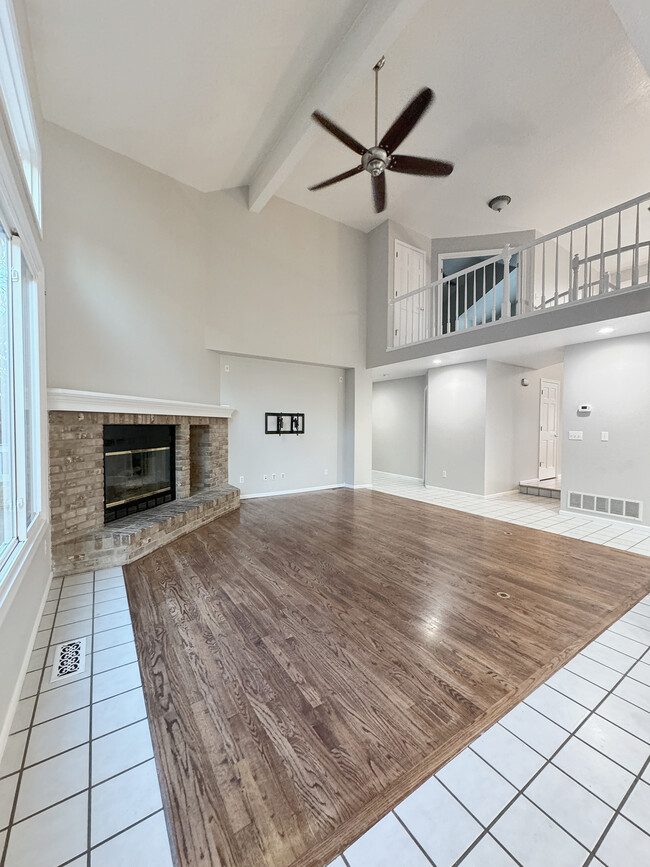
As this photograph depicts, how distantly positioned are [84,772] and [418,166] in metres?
5.06

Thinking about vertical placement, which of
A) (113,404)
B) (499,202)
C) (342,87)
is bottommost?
(113,404)

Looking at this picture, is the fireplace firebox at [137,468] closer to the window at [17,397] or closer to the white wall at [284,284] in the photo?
the window at [17,397]

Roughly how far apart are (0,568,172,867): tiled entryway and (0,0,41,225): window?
2.87 meters

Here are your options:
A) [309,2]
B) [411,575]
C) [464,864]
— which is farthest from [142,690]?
[309,2]

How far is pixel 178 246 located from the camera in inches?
186

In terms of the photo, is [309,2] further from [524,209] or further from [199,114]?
[524,209]

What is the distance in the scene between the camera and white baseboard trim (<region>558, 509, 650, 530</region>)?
4.53 m

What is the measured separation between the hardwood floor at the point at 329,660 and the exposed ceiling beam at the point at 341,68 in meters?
4.78

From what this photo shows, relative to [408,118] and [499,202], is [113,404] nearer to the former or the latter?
[408,118]

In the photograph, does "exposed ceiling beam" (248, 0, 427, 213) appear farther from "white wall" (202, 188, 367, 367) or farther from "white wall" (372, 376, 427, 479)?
"white wall" (372, 376, 427, 479)

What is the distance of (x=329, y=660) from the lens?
1.96 m

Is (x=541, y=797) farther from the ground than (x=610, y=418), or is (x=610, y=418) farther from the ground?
(x=610, y=418)

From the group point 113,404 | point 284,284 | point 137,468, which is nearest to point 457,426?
point 284,284

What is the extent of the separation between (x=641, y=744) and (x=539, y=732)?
399 millimetres
